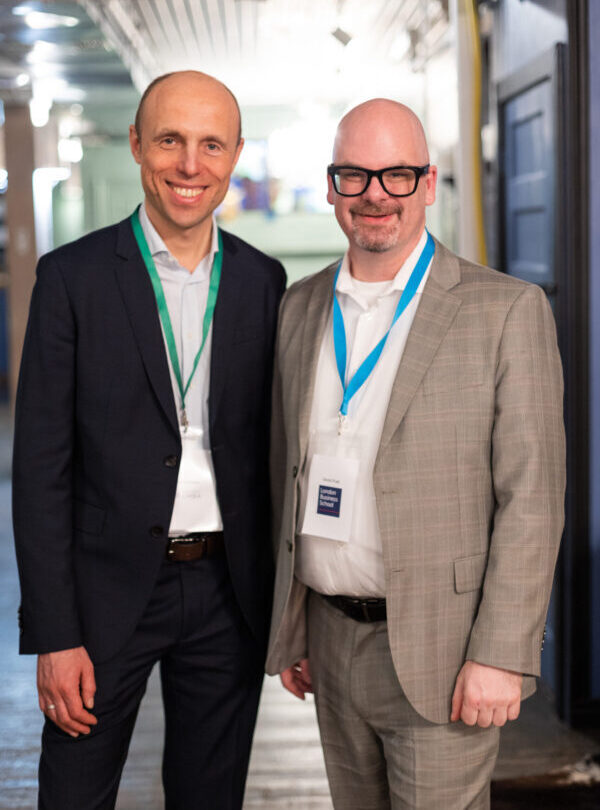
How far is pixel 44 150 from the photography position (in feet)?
36.7

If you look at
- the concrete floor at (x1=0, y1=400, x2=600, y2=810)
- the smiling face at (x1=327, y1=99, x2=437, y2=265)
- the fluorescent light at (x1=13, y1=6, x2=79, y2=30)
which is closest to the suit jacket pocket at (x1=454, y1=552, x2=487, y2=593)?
the smiling face at (x1=327, y1=99, x2=437, y2=265)

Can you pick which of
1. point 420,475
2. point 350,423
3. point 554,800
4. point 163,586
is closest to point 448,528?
point 420,475

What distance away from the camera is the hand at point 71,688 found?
1.79m

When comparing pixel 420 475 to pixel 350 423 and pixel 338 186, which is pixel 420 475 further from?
pixel 338 186

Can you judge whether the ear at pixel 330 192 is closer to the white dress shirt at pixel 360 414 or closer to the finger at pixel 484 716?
the white dress shirt at pixel 360 414

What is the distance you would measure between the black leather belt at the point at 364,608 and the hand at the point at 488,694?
19 cm

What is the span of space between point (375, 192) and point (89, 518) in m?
0.84

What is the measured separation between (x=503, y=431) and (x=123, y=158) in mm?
9809

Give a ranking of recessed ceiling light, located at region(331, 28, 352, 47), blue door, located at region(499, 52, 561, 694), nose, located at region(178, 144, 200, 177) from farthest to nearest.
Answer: recessed ceiling light, located at region(331, 28, 352, 47)
blue door, located at region(499, 52, 561, 694)
nose, located at region(178, 144, 200, 177)

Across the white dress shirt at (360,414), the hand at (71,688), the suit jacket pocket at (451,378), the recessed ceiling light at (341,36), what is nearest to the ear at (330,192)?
the white dress shirt at (360,414)

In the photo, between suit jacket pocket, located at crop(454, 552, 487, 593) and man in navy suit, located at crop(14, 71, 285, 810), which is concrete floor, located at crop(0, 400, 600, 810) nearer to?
man in navy suit, located at crop(14, 71, 285, 810)

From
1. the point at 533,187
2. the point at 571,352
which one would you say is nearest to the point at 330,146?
the point at 533,187

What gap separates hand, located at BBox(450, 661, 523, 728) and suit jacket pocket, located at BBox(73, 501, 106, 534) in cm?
75

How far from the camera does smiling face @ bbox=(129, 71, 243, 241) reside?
1.80 metres
